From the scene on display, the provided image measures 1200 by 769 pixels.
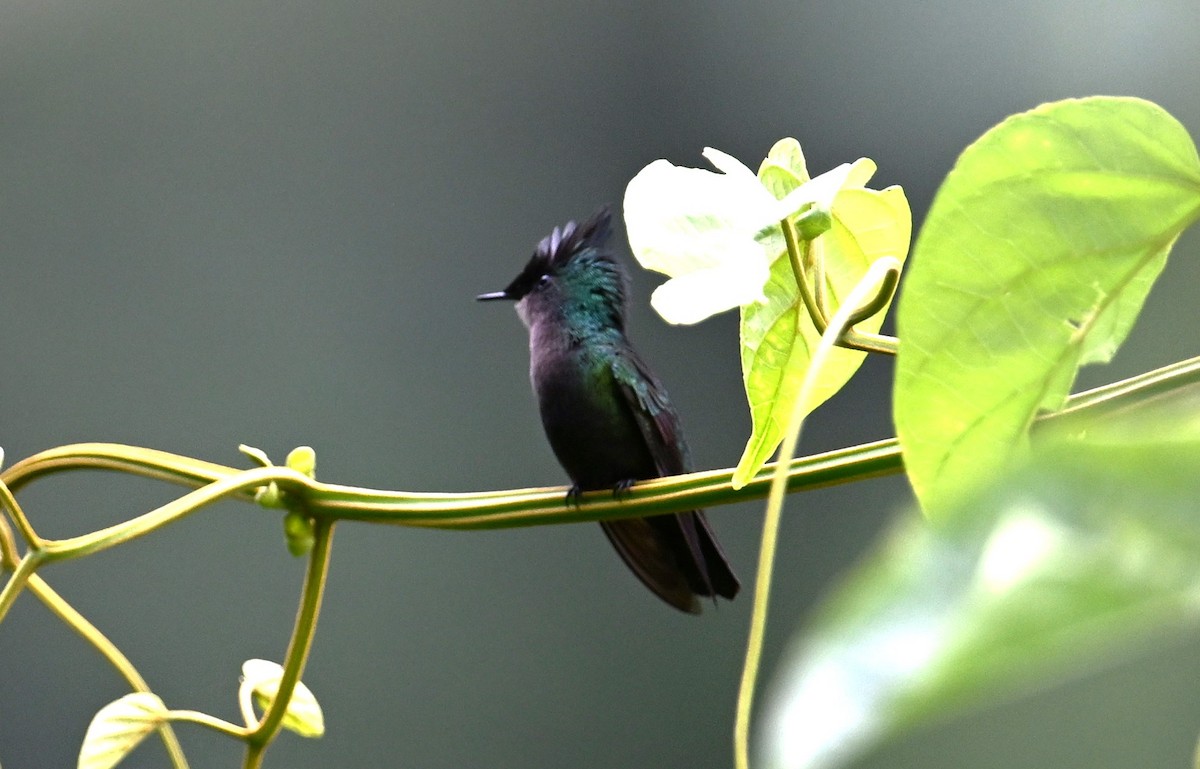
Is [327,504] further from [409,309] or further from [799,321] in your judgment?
[409,309]

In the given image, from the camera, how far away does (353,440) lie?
3148mm

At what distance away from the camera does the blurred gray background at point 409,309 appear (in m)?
2.96

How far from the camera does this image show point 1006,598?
149 mm

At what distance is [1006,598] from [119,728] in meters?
0.56

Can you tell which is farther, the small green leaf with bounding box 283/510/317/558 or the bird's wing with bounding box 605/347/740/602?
the bird's wing with bounding box 605/347/740/602

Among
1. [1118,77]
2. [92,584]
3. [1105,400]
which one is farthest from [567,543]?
[1105,400]

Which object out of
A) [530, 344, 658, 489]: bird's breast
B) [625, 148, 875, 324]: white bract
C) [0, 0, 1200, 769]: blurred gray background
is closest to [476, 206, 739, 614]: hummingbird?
[530, 344, 658, 489]: bird's breast

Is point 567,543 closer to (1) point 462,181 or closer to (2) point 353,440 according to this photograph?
(2) point 353,440

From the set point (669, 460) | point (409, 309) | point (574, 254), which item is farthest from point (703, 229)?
point (409, 309)

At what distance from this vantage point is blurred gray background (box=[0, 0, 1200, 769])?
2957mm

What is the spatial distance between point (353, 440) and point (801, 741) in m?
3.09

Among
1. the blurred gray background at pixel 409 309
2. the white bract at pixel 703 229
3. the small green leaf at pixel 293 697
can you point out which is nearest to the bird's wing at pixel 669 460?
the small green leaf at pixel 293 697

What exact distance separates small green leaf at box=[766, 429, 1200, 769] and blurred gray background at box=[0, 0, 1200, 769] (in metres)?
2.91

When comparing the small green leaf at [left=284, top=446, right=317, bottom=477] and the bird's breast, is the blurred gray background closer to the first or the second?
the bird's breast
